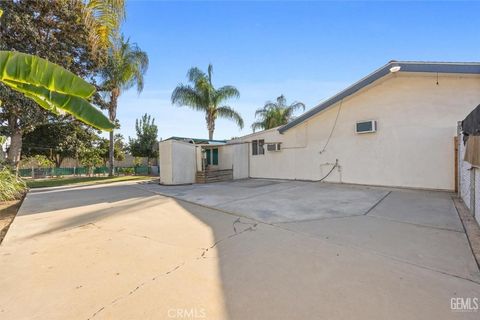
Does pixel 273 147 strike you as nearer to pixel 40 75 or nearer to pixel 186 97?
pixel 186 97

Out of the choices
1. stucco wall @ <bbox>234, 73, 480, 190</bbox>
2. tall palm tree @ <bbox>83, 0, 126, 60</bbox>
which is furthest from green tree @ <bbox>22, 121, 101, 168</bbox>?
stucco wall @ <bbox>234, 73, 480, 190</bbox>

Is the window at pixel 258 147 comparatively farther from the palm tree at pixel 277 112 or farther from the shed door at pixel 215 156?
the palm tree at pixel 277 112

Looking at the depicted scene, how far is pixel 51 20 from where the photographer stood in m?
12.8

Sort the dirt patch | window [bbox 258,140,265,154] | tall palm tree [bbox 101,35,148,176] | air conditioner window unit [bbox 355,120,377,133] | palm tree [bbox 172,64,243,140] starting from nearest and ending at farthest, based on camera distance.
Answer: the dirt patch < air conditioner window unit [bbox 355,120,377,133] < window [bbox 258,140,265,154] < tall palm tree [bbox 101,35,148,176] < palm tree [bbox 172,64,243,140]

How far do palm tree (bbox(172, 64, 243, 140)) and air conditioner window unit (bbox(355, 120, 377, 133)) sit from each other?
1171 centimetres

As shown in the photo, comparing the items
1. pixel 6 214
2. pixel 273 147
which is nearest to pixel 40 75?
pixel 6 214

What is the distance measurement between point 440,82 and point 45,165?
3532 centimetres

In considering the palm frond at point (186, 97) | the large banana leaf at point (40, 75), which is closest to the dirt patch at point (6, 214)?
the large banana leaf at point (40, 75)

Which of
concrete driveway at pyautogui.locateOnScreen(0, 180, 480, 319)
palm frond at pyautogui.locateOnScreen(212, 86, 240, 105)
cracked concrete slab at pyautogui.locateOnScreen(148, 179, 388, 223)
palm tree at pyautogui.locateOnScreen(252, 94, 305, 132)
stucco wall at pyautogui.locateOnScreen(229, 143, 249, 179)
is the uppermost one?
palm frond at pyautogui.locateOnScreen(212, 86, 240, 105)

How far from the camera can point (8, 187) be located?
9.55 meters

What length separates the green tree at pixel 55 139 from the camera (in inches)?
858

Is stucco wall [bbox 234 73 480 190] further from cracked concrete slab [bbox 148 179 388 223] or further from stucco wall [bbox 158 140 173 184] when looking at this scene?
stucco wall [bbox 158 140 173 184]

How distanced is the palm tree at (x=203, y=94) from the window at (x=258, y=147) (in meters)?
5.87

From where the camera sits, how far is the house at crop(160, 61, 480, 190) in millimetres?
8867
